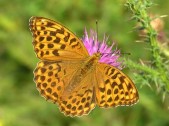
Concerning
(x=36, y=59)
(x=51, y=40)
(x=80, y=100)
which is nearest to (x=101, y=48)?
(x=51, y=40)

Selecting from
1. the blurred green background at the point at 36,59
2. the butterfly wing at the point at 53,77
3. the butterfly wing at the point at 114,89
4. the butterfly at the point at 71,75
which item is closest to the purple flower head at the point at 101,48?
the butterfly at the point at 71,75

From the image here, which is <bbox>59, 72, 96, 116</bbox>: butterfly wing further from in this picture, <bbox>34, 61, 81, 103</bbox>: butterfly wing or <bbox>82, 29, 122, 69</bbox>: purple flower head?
<bbox>82, 29, 122, 69</bbox>: purple flower head

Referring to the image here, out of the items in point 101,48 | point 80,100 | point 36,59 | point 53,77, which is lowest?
point 80,100

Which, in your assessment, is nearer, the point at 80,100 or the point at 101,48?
the point at 80,100

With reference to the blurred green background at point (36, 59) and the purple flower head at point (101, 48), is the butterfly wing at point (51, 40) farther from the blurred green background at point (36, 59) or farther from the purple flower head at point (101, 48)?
the blurred green background at point (36, 59)

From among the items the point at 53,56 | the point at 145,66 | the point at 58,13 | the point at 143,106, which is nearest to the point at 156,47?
the point at 145,66

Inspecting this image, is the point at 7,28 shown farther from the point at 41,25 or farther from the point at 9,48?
the point at 41,25

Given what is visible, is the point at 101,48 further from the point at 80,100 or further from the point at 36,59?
the point at 36,59
